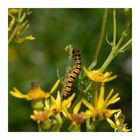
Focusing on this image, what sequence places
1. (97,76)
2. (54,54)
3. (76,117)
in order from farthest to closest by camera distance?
(54,54)
(97,76)
(76,117)

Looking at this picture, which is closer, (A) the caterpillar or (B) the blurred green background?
(A) the caterpillar

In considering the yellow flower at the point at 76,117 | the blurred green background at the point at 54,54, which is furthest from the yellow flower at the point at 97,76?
the blurred green background at the point at 54,54

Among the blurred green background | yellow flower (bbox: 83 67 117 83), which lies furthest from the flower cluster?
the blurred green background

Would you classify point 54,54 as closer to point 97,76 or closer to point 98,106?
point 97,76

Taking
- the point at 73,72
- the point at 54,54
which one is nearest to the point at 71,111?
the point at 73,72

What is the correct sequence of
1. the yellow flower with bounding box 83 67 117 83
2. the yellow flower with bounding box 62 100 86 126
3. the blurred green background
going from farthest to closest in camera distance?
the blurred green background, the yellow flower with bounding box 83 67 117 83, the yellow flower with bounding box 62 100 86 126

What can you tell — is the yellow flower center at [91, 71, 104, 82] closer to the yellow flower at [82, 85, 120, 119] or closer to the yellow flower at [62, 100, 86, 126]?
the yellow flower at [82, 85, 120, 119]
